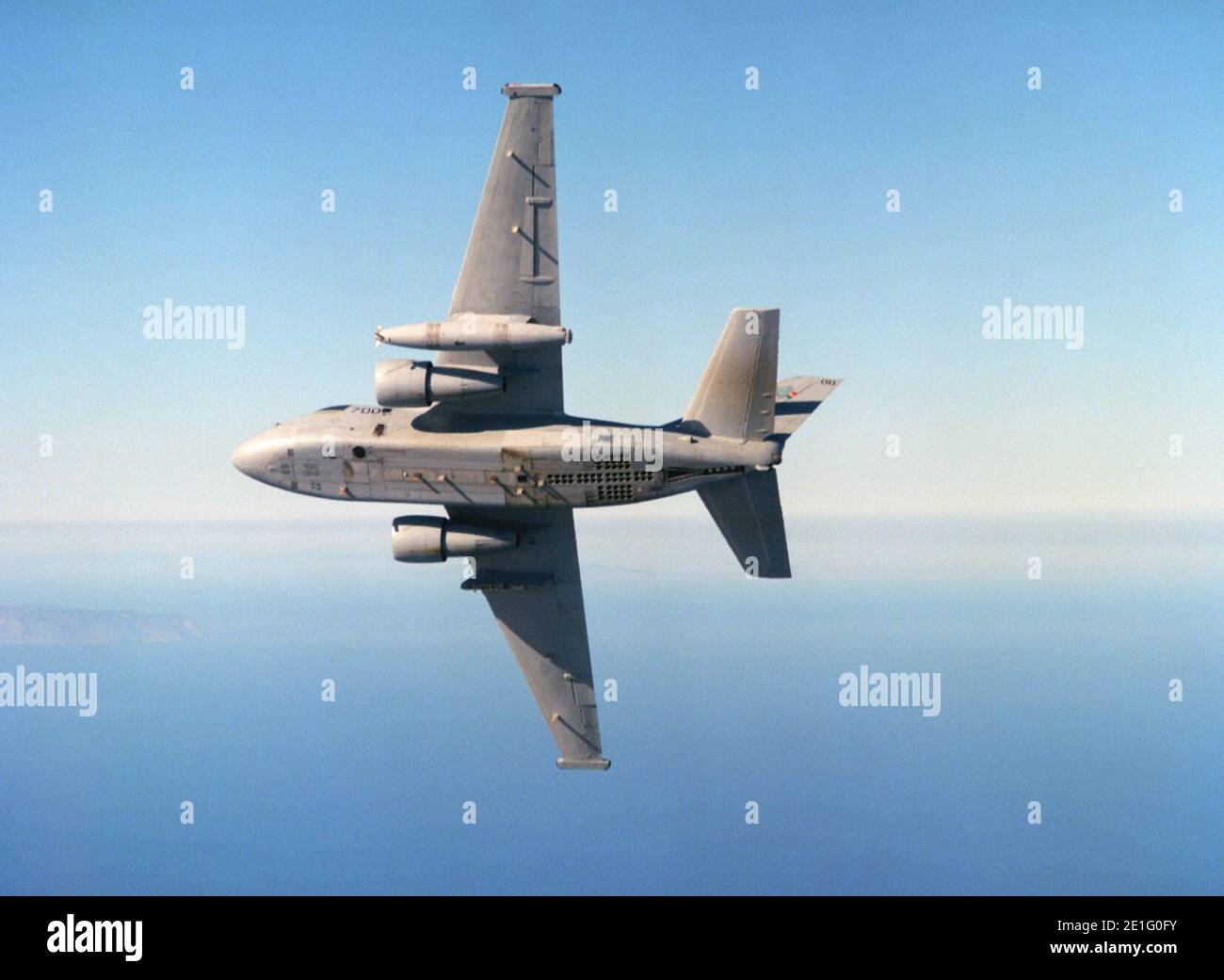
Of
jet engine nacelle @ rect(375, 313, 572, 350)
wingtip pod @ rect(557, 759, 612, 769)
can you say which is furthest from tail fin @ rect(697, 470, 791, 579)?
wingtip pod @ rect(557, 759, 612, 769)

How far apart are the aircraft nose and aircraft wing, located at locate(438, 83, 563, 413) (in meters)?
5.85

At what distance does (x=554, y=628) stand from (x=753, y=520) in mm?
6447

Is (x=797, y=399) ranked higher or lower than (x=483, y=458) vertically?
higher

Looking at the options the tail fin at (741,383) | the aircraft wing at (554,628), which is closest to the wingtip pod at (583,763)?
the aircraft wing at (554,628)

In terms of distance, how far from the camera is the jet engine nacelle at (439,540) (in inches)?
899

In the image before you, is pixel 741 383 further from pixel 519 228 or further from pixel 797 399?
pixel 519 228

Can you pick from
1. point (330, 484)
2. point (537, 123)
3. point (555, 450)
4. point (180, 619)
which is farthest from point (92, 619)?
point (537, 123)

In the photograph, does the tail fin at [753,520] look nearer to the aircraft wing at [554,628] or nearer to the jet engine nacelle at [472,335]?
the aircraft wing at [554,628]

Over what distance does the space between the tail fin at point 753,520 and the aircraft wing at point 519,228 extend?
5.48 meters

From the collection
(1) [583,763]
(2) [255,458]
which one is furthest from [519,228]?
(1) [583,763]

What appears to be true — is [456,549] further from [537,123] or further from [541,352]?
[537,123]

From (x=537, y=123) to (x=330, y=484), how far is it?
389 inches

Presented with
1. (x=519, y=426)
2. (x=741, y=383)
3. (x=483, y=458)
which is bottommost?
(x=483, y=458)

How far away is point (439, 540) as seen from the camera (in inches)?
900
